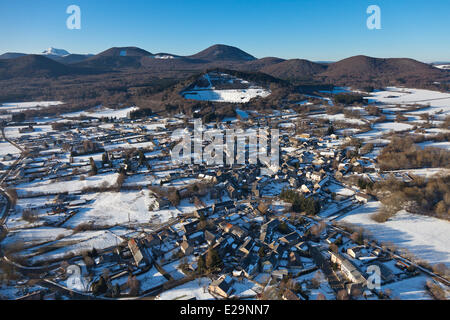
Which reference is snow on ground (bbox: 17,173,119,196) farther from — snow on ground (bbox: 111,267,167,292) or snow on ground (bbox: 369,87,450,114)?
snow on ground (bbox: 369,87,450,114)

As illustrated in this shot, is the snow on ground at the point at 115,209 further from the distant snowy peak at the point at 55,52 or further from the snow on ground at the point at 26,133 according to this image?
the distant snowy peak at the point at 55,52

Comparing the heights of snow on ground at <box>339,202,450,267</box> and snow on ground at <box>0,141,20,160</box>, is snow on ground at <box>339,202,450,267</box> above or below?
below

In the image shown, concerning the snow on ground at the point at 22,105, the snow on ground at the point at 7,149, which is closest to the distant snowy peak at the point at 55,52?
the snow on ground at the point at 22,105

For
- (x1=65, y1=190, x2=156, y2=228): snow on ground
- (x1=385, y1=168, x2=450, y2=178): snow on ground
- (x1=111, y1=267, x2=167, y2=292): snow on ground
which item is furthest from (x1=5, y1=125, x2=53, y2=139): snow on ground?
(x1=385, y1=168, x2=450, y2=178): snow on ground

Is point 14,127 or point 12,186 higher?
point 14,127
